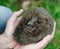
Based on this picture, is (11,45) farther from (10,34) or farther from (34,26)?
(34,26)

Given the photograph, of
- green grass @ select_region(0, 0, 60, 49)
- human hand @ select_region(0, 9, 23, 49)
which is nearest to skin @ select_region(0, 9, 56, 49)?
human hand @ select_region(0, 9, 23, 49)

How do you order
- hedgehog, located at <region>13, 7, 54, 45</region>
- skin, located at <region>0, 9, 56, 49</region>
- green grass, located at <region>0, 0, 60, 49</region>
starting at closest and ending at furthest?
hedgehog, located at <region>13, 7, 54, 45</region> < skin, located at <region>0, 9, 56, 49</region> < green grass, located at <region>0, 0, 60, 49</region>

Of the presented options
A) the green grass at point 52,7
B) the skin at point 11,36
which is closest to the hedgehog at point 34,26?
the skin at point 11,36

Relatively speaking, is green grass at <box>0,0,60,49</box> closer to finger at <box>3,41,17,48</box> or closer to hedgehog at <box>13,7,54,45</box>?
finger at <box>3,41,17,48</box>

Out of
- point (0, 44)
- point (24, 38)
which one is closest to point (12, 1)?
point (0, 44)

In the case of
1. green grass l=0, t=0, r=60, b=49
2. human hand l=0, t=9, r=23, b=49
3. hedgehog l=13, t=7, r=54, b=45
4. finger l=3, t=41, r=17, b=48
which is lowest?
hedgehog l=13, t=7, r=54, b=45

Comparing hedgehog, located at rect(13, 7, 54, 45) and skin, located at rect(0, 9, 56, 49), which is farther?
skin, located at rect(0, 9, 56, 49)

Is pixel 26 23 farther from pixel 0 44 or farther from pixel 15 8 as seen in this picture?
pixel 15 8
